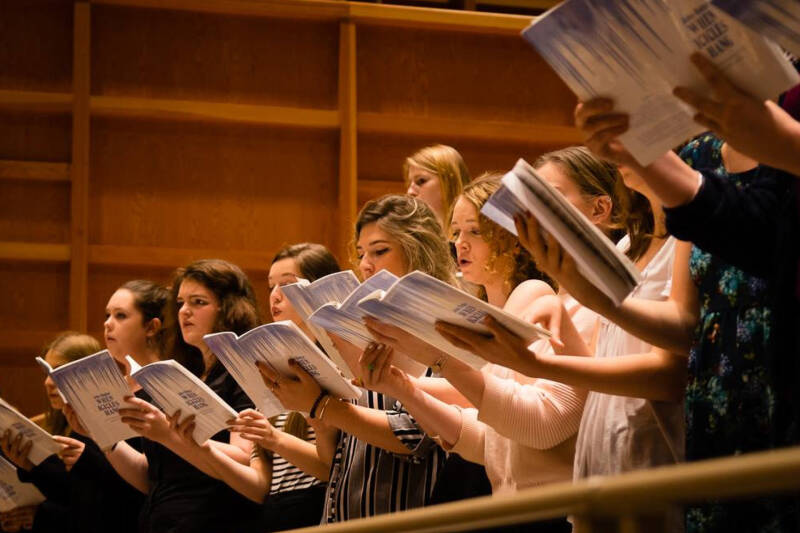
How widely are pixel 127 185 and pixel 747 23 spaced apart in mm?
3781

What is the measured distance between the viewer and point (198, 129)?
472 centimetres

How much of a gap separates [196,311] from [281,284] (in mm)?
373

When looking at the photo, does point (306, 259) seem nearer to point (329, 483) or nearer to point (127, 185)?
point (329, 483)

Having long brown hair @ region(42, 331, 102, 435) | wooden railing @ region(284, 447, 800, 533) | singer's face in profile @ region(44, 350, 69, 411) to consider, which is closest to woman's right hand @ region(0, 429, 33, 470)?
singer's face in profile @ region(44, 350, 69, 411)

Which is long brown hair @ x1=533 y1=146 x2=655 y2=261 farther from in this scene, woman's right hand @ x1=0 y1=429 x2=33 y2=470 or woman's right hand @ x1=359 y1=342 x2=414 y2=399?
woman's right hand @ x1=0 y1=429 x2=33 y2=470

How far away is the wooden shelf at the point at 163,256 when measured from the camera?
454 centimetres

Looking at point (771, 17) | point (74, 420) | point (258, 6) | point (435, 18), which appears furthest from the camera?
point (435, 18)

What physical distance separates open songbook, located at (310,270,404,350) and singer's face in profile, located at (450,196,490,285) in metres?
0.35

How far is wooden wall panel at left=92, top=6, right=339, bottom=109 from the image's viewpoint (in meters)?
4.66

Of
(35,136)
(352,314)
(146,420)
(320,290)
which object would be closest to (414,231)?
(320,290)

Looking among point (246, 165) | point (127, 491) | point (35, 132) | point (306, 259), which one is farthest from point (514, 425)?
point (35, 132)

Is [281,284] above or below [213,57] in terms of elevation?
below

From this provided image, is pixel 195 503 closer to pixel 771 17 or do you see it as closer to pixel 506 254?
pixel 506 254

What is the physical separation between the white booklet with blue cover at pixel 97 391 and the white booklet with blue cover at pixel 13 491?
670 millimetres
